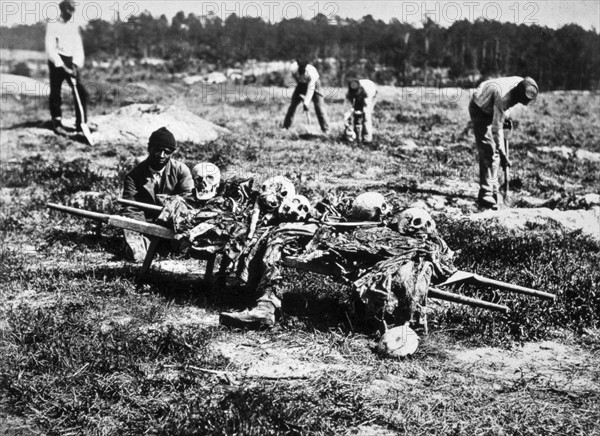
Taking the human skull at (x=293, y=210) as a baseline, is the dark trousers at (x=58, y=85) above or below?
above

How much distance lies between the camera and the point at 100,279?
22.0ft

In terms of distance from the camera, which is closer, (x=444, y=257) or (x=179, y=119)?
(x=444, y=257)

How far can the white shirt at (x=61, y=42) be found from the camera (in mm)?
14133

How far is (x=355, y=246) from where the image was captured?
17.6 feet

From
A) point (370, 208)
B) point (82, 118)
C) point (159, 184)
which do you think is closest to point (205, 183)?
point (159, 184)

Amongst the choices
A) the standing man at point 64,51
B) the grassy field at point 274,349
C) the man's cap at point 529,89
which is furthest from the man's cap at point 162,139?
the standing man at point 64,51

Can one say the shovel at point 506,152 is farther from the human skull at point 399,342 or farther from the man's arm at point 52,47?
the man's arm at point 52,47

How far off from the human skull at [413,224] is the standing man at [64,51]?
418 inches

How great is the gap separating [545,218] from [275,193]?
16.0 feet

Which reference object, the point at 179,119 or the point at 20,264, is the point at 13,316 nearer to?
the point at 20,264

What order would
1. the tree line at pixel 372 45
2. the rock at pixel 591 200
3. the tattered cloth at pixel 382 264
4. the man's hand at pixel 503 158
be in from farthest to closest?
the tree line at pixel 372 45 → the rock at pixel 591 200 → the man's hand at pixel 503 158 → the tattered cloth at pixel 382 264

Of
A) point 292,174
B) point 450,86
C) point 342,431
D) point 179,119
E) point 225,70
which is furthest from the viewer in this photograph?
point 225,70

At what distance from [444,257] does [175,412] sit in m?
2.56

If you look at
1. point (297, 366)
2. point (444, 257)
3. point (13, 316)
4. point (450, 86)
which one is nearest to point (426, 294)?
point (444, 257)
